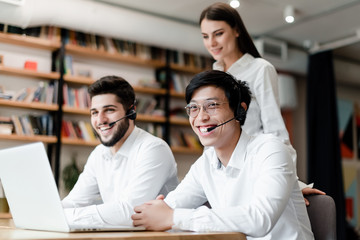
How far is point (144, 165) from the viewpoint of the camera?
201 cm

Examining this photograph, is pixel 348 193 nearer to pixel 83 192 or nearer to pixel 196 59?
pixel 196 59

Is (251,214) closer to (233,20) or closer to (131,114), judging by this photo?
(131,114)

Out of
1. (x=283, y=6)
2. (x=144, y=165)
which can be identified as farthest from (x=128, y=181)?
(x=283, y=6)

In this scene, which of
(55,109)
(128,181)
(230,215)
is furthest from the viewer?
(55,109)

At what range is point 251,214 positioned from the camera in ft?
4.01

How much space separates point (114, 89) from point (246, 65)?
670mm

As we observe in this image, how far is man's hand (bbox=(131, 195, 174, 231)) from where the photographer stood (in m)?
1.25

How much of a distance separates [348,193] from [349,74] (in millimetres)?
1713

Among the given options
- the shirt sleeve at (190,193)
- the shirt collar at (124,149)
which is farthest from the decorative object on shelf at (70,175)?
the shirt sleeve at (190,193)

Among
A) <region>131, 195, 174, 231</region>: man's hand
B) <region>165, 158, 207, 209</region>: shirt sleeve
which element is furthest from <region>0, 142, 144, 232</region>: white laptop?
<region>165, 158, 207, 209</region>: shirt sleeve

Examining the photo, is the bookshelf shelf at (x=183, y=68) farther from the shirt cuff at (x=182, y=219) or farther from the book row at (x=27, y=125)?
the shirt cuff at (x=182, y=219)

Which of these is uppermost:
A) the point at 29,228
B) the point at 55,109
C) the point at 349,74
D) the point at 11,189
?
the point at 349,74

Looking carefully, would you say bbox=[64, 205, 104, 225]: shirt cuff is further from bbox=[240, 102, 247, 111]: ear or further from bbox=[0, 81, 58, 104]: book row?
bbox=[0, 81, 58, 104]: book row

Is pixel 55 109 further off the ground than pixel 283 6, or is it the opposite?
pixel 283 6
